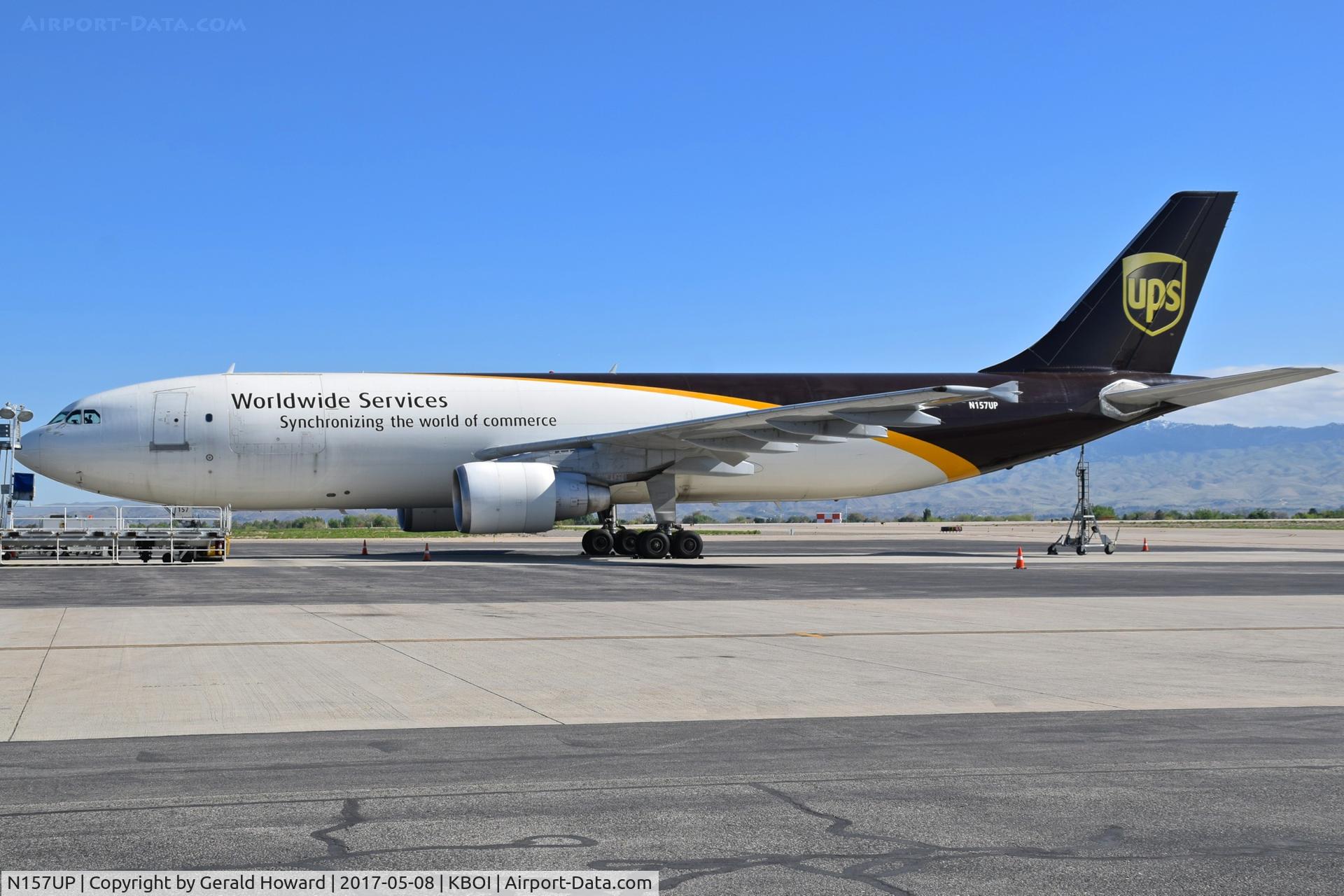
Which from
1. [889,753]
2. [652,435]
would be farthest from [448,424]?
[889,753]

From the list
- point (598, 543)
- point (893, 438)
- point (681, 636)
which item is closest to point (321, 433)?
point (598, 543)

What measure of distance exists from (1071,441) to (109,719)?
28.5 meters

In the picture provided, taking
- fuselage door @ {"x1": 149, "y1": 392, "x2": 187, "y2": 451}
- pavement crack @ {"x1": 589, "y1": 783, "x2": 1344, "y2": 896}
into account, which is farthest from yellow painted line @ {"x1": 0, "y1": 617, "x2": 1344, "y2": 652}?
fuselage door @ {"x1": 149, "y1": 392, "x2": 187, "y2": 451}

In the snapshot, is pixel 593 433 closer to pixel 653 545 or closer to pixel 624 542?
pixel 624 542

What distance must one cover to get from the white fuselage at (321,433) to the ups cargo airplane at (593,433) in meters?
0.04

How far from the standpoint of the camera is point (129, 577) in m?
21.4

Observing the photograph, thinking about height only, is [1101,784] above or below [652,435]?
below

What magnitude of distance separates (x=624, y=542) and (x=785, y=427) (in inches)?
224

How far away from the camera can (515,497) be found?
26.3m

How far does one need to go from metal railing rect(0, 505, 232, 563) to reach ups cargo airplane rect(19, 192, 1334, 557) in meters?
0.50

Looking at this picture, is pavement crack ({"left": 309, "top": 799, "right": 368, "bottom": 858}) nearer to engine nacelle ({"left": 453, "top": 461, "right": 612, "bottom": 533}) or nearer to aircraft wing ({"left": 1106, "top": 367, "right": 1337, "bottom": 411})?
engine nacelle ({"left": 453, "top": 461, "right": 612, "bottom": 533})

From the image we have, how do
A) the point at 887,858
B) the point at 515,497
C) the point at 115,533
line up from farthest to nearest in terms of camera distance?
the point at 115,533 → the point at 515,497 → the point at 887,858

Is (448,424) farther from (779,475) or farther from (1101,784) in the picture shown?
(1101,784)

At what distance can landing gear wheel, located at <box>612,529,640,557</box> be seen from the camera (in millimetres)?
29061
